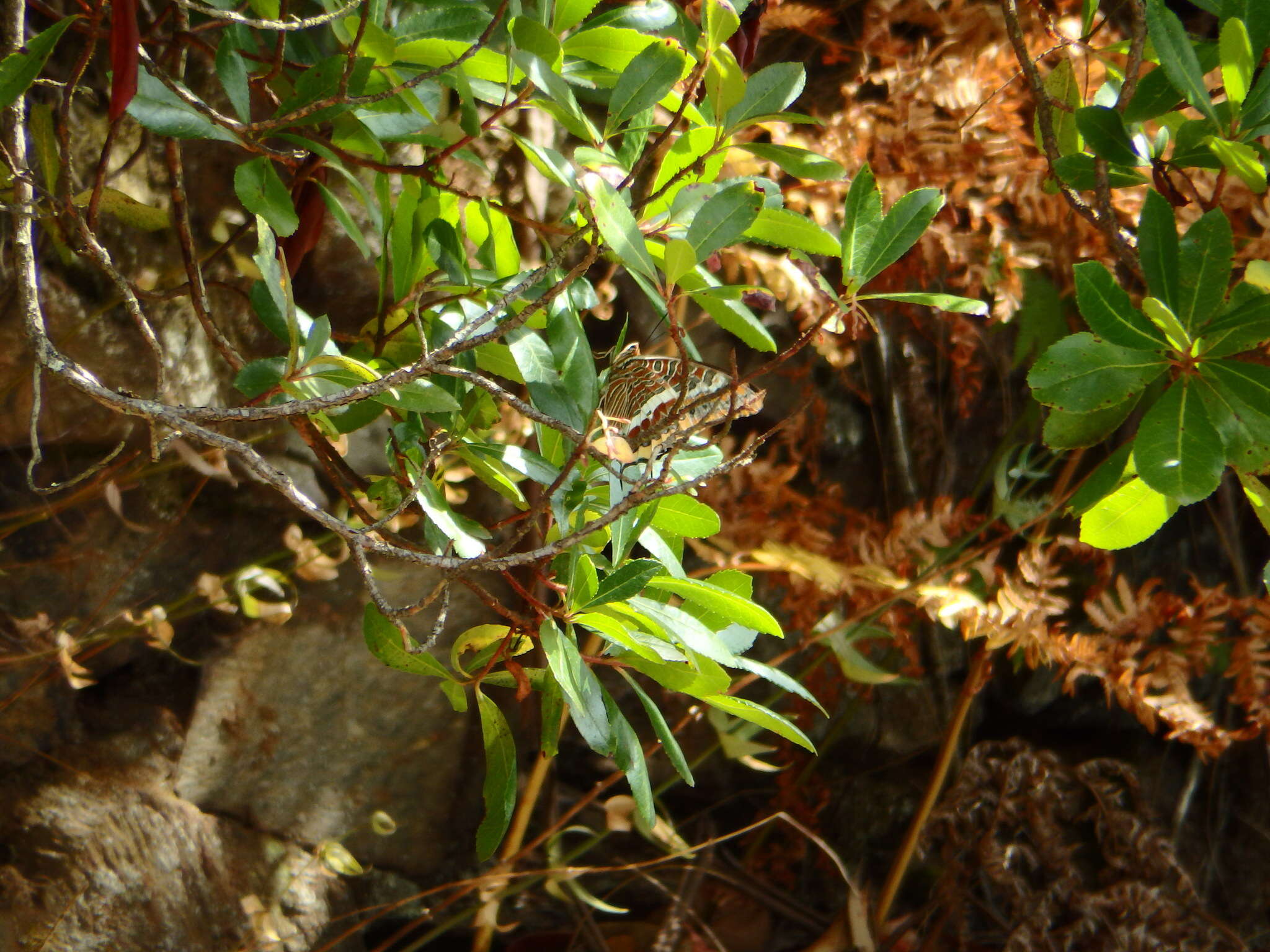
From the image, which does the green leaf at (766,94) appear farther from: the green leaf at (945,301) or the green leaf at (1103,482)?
the green leaf at (1103,482)

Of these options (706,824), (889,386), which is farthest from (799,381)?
(706,824)

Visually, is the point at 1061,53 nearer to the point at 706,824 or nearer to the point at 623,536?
the point at 623,536

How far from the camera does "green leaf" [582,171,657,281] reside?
0.54 meters

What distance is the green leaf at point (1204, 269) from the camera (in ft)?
2.36

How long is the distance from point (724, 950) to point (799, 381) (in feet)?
3.52

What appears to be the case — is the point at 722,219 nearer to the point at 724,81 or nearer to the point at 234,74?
the point at 724,81

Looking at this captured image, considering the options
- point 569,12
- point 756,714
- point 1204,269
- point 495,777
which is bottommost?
point 495,777

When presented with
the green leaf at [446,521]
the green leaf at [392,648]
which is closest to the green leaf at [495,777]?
the green leaf at [392,648]

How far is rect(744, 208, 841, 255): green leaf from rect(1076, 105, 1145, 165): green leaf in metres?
0.22

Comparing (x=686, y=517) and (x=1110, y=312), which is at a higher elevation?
(x=1110, y=312)

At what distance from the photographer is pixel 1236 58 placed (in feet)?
2.24

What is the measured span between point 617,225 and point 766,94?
7.8 inches

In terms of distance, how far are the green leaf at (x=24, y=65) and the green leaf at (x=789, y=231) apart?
1.70 feet

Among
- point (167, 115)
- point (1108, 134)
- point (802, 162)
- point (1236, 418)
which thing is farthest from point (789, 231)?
point (167, 115)
